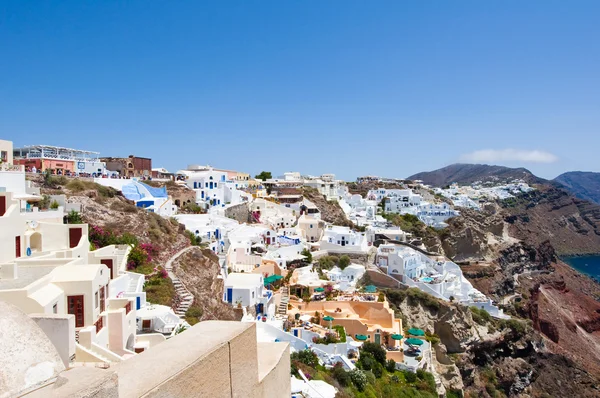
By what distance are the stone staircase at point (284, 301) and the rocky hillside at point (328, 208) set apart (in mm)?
19040

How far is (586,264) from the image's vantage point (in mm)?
74688

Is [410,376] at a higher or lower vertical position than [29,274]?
lower

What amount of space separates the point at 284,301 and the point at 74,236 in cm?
1176

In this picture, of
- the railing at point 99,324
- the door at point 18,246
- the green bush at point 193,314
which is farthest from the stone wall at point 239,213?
the railing at point 99,324

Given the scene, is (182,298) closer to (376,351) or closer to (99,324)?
(99,324)

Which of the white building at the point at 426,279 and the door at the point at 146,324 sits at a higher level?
the door at the point at 146,324

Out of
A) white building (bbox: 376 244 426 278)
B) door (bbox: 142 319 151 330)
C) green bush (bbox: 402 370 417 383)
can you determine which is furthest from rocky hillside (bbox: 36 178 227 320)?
white building (bbox: 376 244 426 278)

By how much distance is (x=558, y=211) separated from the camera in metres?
98.1

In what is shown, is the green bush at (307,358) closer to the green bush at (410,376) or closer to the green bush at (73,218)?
the green bush at (410,376)

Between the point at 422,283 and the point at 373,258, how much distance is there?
4.25 meters

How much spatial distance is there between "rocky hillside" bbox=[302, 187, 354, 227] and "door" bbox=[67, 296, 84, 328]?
34.3m

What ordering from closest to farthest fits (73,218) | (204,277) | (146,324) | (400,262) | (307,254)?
1. (146,324)
2. (73,218)
3. (204,277)
4. (400,262)
5. (307,254)

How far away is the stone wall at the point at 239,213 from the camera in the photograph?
33.6 meters

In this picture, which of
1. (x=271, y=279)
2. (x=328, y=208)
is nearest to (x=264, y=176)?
(x=328, y=208)
